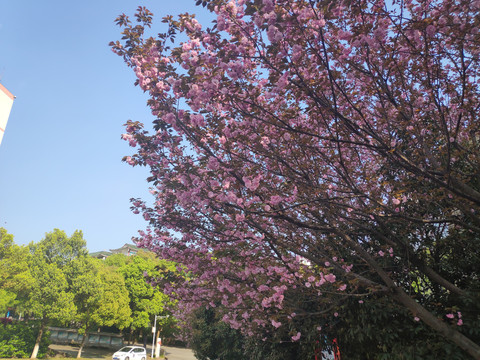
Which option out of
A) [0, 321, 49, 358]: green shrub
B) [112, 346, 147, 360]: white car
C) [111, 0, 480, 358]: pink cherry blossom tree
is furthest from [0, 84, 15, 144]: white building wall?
[111, 0, 480, 358]: pink cherry blossom tree

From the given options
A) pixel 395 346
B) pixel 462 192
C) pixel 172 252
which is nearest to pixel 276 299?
pixel 395 346

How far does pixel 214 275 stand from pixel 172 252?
43.4 inches

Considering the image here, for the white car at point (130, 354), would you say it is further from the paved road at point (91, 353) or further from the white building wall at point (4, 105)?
the white building wall at point (4, 105)

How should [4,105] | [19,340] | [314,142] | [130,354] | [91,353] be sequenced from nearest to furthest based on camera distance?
[314,142], [19,340], [130,354], [4,105], [91,353]

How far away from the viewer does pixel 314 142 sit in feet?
16.9

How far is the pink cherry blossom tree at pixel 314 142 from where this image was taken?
3939 mm

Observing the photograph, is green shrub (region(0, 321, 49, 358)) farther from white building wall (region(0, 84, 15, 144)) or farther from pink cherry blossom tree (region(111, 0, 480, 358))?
pink cherry blossom tree (region(111, 0, 480, 358))

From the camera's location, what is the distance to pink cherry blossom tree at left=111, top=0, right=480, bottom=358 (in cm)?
394

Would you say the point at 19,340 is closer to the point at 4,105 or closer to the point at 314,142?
the point at 4,105

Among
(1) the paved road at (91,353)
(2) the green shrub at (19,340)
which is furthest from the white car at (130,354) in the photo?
(2) the green shrub at (19,340)

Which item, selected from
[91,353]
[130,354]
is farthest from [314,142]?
[91,353]

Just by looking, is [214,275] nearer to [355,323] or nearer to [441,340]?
[355,323]

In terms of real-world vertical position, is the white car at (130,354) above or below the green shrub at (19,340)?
below

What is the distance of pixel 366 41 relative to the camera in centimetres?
378
